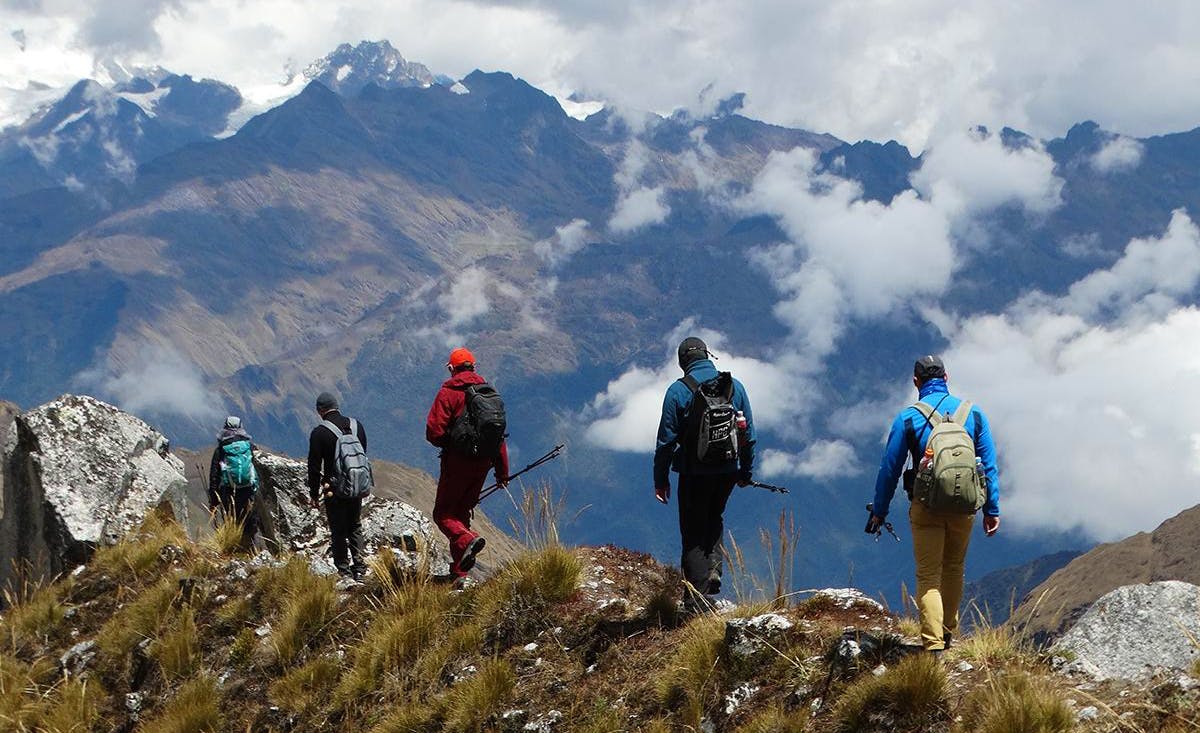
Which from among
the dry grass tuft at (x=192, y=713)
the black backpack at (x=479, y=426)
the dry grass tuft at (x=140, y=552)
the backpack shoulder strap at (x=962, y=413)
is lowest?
the dry grass tuft at (x=192, y=713)

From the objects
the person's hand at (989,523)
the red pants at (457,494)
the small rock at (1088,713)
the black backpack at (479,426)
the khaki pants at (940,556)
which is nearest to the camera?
the small rock at (1088,713)

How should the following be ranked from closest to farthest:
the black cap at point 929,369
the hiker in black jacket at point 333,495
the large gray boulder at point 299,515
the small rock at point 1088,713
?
1. the small rock at point 1088,713
2. the black cap at point 929,369
3. the hiker in black jacket at point 333,495
4. the large gray boulder at point 299,515

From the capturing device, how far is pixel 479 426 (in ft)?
37.9

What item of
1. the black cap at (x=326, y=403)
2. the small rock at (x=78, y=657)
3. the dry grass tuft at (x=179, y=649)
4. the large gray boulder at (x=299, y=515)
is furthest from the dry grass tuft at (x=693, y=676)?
the large gray boulder at (x=299, y=515)

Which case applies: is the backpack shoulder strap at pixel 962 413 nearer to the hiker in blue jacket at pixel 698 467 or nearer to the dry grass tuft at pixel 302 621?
the hiker in blue jacket at pixel 698 467

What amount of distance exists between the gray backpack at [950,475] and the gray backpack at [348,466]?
7.85 metres

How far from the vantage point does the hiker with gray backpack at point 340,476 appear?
13.2 m

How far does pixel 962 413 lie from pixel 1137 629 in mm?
3380

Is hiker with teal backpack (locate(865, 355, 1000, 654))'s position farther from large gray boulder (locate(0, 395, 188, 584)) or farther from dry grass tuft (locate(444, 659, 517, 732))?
large gray boulder (locate(0, 395, 188, 584))

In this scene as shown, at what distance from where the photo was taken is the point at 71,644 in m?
11.6

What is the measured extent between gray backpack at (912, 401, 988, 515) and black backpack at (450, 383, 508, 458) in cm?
513

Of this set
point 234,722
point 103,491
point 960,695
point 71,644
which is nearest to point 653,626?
point 960,695

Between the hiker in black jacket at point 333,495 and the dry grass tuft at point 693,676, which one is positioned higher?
the hiker in black jacket at point 333,495

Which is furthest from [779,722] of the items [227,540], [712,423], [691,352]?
[227,540]
